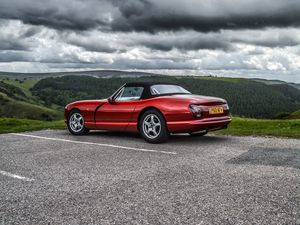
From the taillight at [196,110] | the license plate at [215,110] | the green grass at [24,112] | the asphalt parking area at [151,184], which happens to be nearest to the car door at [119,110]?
the asphalt parking area at [151,184]

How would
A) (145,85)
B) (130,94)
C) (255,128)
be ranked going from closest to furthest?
(145,85) < (130,94) < (255,128)

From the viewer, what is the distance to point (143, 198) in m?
4.17

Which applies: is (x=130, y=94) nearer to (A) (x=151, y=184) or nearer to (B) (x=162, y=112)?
(B) (x=162, y=112)

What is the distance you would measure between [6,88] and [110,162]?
187831mm

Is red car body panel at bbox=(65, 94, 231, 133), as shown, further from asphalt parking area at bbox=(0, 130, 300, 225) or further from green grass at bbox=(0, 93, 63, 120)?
green grass at bbox=(0, 93, 63, 120)

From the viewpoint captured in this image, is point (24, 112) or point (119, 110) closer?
point (119, 110)

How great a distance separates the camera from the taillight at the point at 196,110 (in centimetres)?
817

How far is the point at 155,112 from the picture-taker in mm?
8648

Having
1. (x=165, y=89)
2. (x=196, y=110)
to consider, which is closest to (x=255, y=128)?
(x=165, y=89)

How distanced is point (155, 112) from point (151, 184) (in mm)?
3960

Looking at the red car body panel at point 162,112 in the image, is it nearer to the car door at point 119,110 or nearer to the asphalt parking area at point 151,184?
the car door at point 119,110

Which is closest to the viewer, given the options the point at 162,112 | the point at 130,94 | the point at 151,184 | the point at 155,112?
the point at 151,184

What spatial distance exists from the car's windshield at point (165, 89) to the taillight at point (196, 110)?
3.76ft

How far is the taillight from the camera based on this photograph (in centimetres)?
817
